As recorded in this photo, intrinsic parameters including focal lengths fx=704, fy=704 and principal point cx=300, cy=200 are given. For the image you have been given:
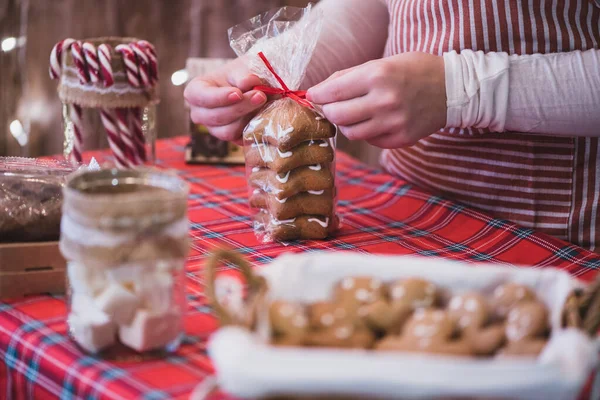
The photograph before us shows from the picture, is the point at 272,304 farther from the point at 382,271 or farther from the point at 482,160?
the point at 482,160

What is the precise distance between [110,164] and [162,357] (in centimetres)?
90

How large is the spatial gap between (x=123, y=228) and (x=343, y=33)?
0.93 metres

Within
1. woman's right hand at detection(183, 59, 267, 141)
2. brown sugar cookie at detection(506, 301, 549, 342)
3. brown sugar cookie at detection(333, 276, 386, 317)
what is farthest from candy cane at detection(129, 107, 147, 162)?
brown sugar cookie at detection(506, 301, 549, 342)

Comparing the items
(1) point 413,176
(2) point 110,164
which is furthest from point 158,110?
(1) point 413,176

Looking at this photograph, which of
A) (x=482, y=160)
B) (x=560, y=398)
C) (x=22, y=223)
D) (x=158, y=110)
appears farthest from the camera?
(x=158, y=110)

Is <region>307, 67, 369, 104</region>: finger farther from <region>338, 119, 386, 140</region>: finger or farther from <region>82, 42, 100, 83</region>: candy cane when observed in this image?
<region>82, 42, 100, 83</region>: candy cane

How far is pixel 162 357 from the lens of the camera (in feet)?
2.43

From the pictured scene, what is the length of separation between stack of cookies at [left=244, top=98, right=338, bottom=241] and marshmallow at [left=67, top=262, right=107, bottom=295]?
452 millimetres

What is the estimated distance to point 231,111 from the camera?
1211mm

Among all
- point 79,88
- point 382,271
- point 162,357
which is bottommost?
point 162,357

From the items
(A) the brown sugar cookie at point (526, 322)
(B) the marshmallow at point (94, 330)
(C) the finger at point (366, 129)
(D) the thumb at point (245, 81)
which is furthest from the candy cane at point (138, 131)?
(A) the brown sugar cookie at point (526, 322)

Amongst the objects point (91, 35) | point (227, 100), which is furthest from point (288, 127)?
point (91, 35)

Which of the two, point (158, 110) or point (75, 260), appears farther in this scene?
point (158, 110)

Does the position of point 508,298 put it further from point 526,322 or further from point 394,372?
point 394,372
